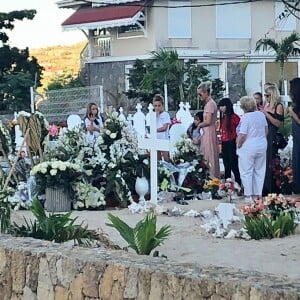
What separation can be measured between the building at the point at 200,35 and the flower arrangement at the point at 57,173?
23690mm

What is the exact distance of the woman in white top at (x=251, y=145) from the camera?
43.3 ft

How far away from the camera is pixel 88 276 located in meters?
6.44

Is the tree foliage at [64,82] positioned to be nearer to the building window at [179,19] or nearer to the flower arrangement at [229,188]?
the building window at [179,19]

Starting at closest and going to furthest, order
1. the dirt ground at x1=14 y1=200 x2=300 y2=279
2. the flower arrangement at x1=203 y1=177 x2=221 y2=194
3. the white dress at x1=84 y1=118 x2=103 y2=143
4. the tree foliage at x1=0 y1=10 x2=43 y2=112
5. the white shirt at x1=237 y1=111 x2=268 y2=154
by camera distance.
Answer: the dirt ground at x1=14 y1=200 x2=300 y2=279, the white shirt at x1=237 y1=111 x2=268 y2=154, the flower arrangement at x1=203 y1=177 x2=221 y2=194, the white dress at x1=84 y1=118 x2=103 y2=143, the tree foliage at x1=0 y1=10 x2=43 y2=112

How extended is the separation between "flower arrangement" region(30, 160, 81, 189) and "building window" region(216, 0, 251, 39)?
2542 centimetres

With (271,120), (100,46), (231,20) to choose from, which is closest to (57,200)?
(271,120)

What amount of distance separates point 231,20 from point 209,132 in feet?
77.9

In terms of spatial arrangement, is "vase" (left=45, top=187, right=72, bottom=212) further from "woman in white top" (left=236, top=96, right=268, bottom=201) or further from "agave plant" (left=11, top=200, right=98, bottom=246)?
"agave plant" (left=11, top=200, right=98, bottom=246)

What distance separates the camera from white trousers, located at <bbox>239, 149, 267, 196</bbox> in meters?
13.3

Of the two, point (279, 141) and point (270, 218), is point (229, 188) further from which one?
point (270, 218)

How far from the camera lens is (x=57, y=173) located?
13297 mm

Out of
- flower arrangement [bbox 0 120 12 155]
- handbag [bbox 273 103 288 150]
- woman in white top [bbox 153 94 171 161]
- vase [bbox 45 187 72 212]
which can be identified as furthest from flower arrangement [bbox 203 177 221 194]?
flower arrangement [bbox 0 120 12 155]

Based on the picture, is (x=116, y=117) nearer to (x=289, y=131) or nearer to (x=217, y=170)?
(x=217, y=170)

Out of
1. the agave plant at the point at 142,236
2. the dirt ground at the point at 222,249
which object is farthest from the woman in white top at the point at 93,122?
the agave plant at the point at 142,236
